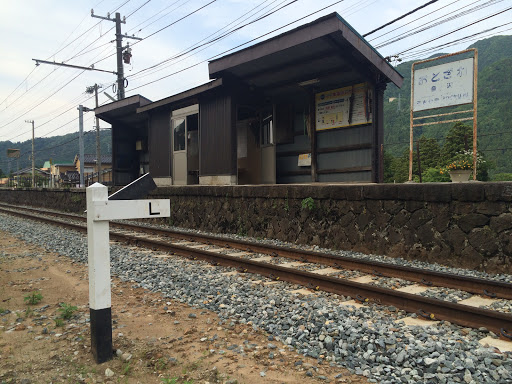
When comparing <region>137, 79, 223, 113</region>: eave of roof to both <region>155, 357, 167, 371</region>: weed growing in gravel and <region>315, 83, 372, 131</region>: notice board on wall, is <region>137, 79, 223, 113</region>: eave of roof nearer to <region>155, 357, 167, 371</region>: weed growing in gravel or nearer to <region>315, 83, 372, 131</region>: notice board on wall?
<region>315, 83, 372, 131</region>: notice board on wall

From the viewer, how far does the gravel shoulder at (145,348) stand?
2822mm

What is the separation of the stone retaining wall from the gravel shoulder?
4.30m

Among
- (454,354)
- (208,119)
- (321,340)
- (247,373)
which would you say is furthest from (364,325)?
(208,119)

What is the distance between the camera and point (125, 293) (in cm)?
513

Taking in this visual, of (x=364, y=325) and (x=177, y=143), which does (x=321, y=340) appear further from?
(x=177, y=143)

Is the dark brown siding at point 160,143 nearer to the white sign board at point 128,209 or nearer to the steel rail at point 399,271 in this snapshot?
the steel rail at point 399,271

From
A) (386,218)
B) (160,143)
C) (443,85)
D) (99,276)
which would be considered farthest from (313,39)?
(160,143)

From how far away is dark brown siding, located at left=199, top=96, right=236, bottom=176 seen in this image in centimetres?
1269

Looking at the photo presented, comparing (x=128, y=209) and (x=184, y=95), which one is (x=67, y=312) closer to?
(x=128, y=209)

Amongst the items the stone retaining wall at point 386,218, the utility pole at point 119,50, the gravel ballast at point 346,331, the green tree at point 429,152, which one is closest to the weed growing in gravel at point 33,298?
the gravel ballast at point 346,331

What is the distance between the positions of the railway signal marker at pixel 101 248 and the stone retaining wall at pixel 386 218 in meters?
5.32

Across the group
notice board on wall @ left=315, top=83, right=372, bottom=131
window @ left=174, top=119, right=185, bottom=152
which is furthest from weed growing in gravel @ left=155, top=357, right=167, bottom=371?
window @ left=174, top=119, right=185, bottom=152

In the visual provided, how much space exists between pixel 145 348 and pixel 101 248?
97 centimetres

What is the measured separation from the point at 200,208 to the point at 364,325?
9.38m
